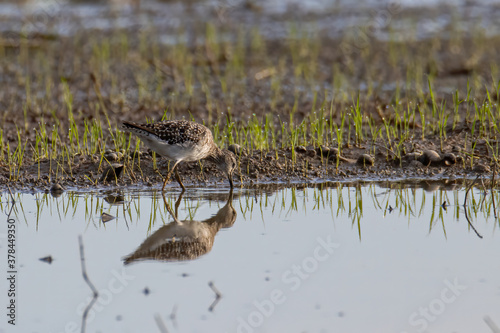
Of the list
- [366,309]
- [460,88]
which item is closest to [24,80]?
[460,88]

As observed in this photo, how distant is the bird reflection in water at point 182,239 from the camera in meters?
5.95

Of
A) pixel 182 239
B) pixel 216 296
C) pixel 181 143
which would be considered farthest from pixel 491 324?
pixel 181 143

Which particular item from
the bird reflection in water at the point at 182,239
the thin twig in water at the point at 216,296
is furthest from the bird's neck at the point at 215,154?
the thin twig in water at the point at 216,296

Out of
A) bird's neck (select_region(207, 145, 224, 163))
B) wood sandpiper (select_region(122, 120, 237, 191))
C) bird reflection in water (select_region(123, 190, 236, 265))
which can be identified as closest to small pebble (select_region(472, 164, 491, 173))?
wood sandpiper (select_region(122, 120, 237, 191))

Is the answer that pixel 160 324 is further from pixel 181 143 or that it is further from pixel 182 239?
pixel 181 143

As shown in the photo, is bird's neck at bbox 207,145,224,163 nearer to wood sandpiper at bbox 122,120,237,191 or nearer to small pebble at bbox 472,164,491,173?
wood sandpiper at bbox 122,120,237,191

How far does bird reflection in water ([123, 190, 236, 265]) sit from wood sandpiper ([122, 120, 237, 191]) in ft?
2.95

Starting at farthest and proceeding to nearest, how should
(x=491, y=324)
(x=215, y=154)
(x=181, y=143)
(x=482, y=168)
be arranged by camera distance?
(x=482, y=168) < (x=215, y=154) < (x=181, y=143) < (x=491, y=324)

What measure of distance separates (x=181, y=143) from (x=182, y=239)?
1.80 meters

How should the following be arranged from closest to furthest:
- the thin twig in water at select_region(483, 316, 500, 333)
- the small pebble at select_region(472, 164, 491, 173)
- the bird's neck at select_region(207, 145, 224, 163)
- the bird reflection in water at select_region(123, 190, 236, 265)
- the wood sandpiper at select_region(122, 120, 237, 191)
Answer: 1. the thin twig in water at select_region(483, 316, 500, 333)
2. the bird reflection in water at select_region(123, 190, 236, 265)
3. the wood sandpiper at select_region(122, 120, 237, 191)
4. the bird's neck at select_region(207, 145, 224, 163)
5. the small pebble at select_region(472, 164, 491, 173)

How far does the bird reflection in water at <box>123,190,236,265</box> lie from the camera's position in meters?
5.95

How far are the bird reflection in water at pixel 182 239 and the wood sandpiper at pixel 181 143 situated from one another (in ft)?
2.95

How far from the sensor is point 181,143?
26.4 feet

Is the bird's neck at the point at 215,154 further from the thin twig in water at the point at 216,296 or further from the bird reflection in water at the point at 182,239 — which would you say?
the thin twig in water at the point at 216,296
